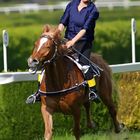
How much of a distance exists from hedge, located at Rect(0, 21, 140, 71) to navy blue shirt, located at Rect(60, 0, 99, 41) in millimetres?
9936

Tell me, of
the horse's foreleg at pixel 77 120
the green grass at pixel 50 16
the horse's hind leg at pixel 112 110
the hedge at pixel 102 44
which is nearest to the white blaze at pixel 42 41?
the horse's foreleg at pixel 77 120

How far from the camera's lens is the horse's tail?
988 centimetres

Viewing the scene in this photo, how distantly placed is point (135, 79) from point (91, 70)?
216cm

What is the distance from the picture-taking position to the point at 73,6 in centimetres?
926

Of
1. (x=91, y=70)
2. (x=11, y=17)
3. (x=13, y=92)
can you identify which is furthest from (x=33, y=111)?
(x=11, y=17)

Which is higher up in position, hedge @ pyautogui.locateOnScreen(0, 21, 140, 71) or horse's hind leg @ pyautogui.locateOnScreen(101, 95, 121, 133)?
horse's hind leg @ pyautogui.locateOnScreen(101, 95, 121, 133)

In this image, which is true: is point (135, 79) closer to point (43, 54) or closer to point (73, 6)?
point (73, 6)

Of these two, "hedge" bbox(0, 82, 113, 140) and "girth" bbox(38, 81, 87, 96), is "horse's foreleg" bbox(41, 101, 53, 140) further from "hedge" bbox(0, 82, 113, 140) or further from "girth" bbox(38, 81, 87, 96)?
"hedge" bbox(0, 82, 113, 140)

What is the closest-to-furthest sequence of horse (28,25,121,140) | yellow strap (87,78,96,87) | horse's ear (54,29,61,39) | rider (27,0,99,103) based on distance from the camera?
horse (28,25,121,140) → horse's ear (54,29,61,39) → rider (27,0,99,103) → yellow strap (87,78,96,87)

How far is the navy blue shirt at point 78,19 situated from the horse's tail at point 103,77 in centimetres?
62

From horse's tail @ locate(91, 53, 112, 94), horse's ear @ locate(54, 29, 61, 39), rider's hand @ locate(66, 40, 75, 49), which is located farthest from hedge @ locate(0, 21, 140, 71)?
horse's ear @ locate(54, 29, 61, 39)

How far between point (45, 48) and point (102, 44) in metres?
12.6

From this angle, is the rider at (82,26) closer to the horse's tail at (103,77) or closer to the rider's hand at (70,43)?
the rider's hand at (70,43)

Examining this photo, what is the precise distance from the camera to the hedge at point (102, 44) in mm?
19500
